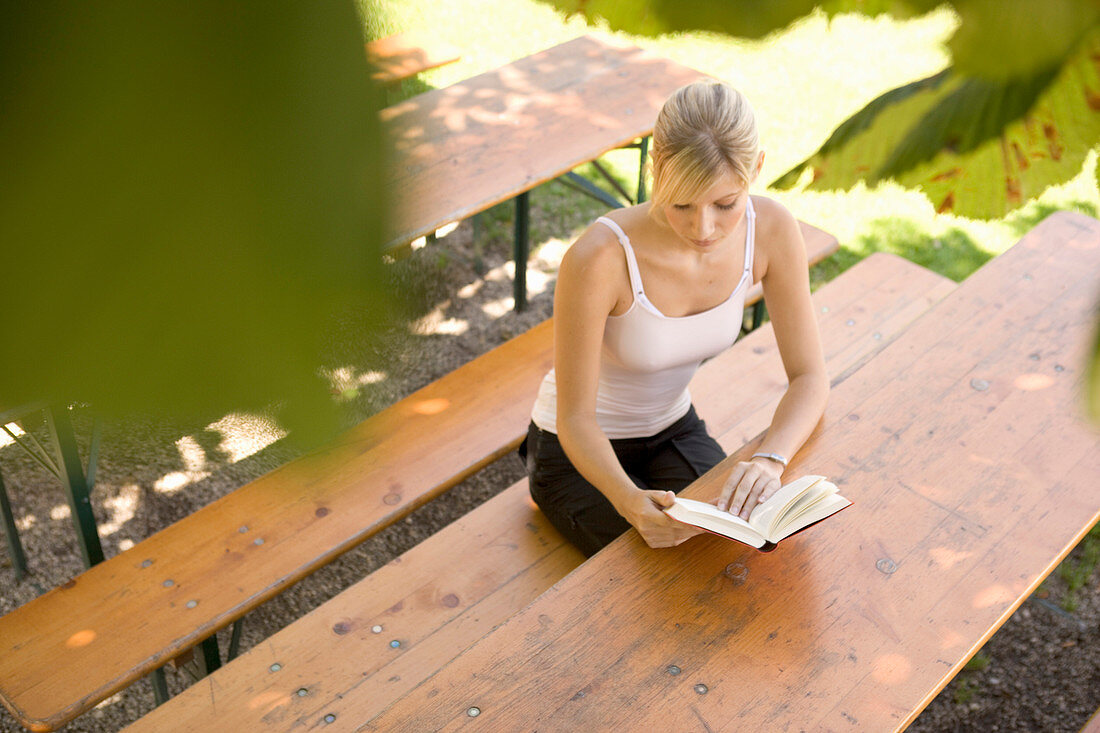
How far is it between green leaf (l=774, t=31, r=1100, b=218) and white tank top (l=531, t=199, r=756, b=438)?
1.86 meters

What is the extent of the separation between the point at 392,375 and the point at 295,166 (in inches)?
2.4

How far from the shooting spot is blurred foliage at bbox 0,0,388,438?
0.18m

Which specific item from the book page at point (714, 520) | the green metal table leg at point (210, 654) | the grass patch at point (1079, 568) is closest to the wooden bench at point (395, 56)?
the book page at point (714, 520)

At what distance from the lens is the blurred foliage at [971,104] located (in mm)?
356

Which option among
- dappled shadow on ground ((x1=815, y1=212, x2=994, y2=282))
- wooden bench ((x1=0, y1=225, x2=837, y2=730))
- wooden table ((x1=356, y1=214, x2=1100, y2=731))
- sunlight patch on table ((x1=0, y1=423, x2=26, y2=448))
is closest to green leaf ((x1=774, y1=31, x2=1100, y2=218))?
sunlight patch on table ((x1=0, y1=423, x2=26, y2=448))

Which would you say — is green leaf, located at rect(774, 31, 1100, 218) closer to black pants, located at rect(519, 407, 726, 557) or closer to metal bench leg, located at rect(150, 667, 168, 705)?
black pants, located at rect(519, 407, 726, 557)

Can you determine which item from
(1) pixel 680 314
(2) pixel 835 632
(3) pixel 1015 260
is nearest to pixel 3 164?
(2) pixel 835 632

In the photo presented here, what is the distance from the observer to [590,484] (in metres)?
2.71

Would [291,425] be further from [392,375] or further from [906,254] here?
[906,254]

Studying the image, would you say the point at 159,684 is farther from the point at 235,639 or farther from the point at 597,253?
the point at 597,253

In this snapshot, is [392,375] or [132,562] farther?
[132,562]

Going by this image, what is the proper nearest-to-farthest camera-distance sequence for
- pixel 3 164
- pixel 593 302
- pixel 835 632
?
1. pixel 3 164
2. pixel 835 632
3. pixel 593 302

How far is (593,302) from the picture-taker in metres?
2.43

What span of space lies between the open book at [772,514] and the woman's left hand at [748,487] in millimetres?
52
